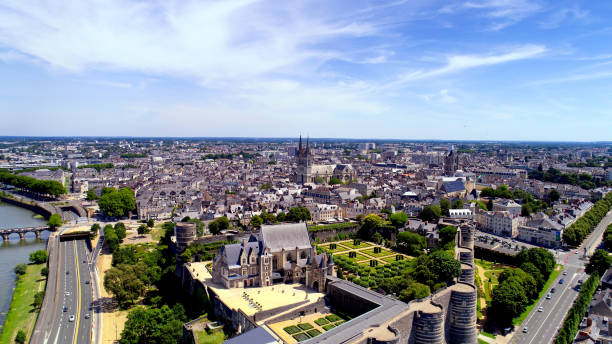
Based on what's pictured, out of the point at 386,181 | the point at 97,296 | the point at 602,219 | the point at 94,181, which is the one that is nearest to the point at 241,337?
the point at 97,296

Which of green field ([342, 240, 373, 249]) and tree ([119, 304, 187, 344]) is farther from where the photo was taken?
green field ([342, 240, 373, 249])

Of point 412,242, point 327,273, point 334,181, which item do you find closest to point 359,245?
point 412,242

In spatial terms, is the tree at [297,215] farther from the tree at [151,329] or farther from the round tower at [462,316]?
the round tower at [462,316]

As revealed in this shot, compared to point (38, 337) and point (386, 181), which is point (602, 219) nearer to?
point (386, 181)

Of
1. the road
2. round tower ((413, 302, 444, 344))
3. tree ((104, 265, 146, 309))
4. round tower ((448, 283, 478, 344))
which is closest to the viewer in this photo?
round tower ((413, 302, 444, 344))

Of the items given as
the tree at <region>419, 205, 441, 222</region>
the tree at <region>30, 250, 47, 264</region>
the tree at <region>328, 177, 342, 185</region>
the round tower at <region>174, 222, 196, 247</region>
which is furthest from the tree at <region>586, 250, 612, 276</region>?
the tree at <region>328, 177, 342, 185</region>

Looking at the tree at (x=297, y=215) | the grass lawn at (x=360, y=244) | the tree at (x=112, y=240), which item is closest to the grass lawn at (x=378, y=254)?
the grass lawn at (x=360, y=244)

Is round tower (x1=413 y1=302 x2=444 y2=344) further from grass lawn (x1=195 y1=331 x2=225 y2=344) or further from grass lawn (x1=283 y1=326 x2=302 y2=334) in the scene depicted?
grass lawn (x1=195 y1=331 x2=225 y2=344)

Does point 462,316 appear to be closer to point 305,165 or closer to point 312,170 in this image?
point 305,165
